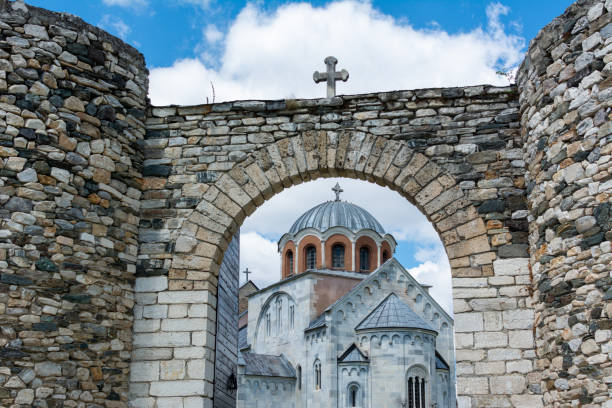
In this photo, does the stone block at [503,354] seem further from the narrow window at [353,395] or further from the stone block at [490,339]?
the narrow window at [353,395]

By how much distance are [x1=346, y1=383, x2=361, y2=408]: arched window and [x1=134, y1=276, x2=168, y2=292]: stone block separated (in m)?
19.4

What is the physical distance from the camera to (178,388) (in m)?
6.70

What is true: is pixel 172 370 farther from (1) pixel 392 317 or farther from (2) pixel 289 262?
(2) pixel 289 262

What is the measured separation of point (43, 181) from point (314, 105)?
288cm

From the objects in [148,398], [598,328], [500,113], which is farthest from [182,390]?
[500,113]

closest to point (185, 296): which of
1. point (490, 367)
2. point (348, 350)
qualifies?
Result: point (490, 367)

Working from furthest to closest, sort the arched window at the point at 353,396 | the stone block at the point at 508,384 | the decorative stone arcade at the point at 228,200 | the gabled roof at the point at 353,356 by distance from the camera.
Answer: the gabled roof at the point at 353,356 < the arched window at the point at 353,396 < the stone block at the point at 508,384 < the decorative stone arcade at the point at 228,200

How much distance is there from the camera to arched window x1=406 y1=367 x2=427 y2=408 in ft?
79.6

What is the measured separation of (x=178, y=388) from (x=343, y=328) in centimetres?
2080

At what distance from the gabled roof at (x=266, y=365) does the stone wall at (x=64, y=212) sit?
2111 centimetres

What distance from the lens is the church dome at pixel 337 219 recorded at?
101ft

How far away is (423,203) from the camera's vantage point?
7.04 meters

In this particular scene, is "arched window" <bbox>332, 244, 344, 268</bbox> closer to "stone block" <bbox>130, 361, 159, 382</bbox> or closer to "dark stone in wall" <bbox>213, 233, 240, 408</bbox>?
"dark stone in wall" <bbox>213, 233, 240, 408</bbox>

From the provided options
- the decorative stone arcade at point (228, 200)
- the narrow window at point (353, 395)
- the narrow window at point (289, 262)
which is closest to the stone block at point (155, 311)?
the decorative stone arcade at point (228, 200)
